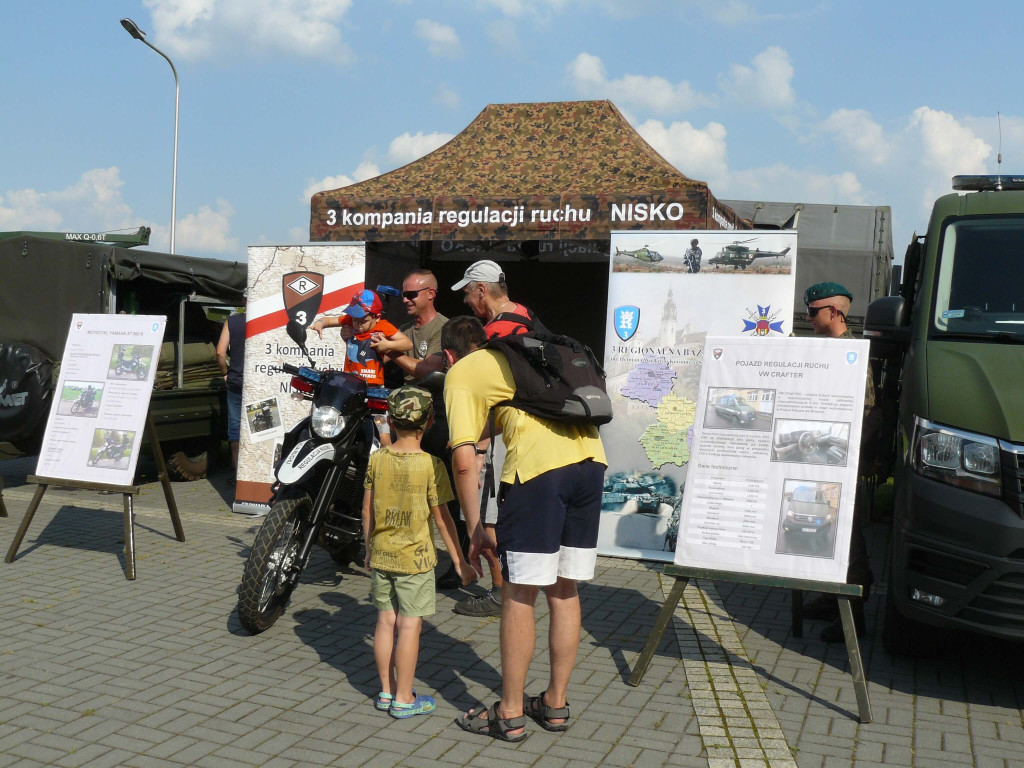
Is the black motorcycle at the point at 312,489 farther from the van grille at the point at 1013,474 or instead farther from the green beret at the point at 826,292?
the van grille at the point at 1013,474

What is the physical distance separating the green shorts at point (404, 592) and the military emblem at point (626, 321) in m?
3.46

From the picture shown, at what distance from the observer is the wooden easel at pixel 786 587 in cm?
430

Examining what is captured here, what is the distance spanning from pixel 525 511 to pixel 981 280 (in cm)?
292

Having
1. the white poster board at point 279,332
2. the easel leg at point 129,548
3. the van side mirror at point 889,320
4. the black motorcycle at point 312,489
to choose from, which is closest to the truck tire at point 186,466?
the white poster board at point 279,332

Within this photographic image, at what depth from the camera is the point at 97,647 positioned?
505cm

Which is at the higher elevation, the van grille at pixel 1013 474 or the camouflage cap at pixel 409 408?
the camouflage cap at pixel 409 408

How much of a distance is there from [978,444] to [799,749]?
155 cm

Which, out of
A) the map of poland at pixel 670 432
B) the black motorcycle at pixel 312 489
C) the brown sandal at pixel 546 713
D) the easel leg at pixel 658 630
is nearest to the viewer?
the brown sandal at pixel 546 713

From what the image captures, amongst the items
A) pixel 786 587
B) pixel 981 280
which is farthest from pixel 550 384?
pixel 981 280

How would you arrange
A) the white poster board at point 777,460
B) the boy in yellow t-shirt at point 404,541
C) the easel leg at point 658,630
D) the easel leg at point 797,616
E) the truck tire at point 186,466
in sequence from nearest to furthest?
the boy in yellow t-shirt at point 404,541 < the white poster board at point 777,460 < the easel leg at point 658,630 < the easel leg at point 797,616 < the truck tire at point 186,466

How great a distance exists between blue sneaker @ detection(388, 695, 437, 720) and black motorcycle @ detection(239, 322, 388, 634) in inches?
47.8

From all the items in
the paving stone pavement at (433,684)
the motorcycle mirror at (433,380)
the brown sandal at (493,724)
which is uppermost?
the motorcycle mirror at (433,380)

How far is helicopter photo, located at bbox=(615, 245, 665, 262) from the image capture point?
731 centimetres

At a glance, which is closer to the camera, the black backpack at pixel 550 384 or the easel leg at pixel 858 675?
the black backpack at pixel 550 384
